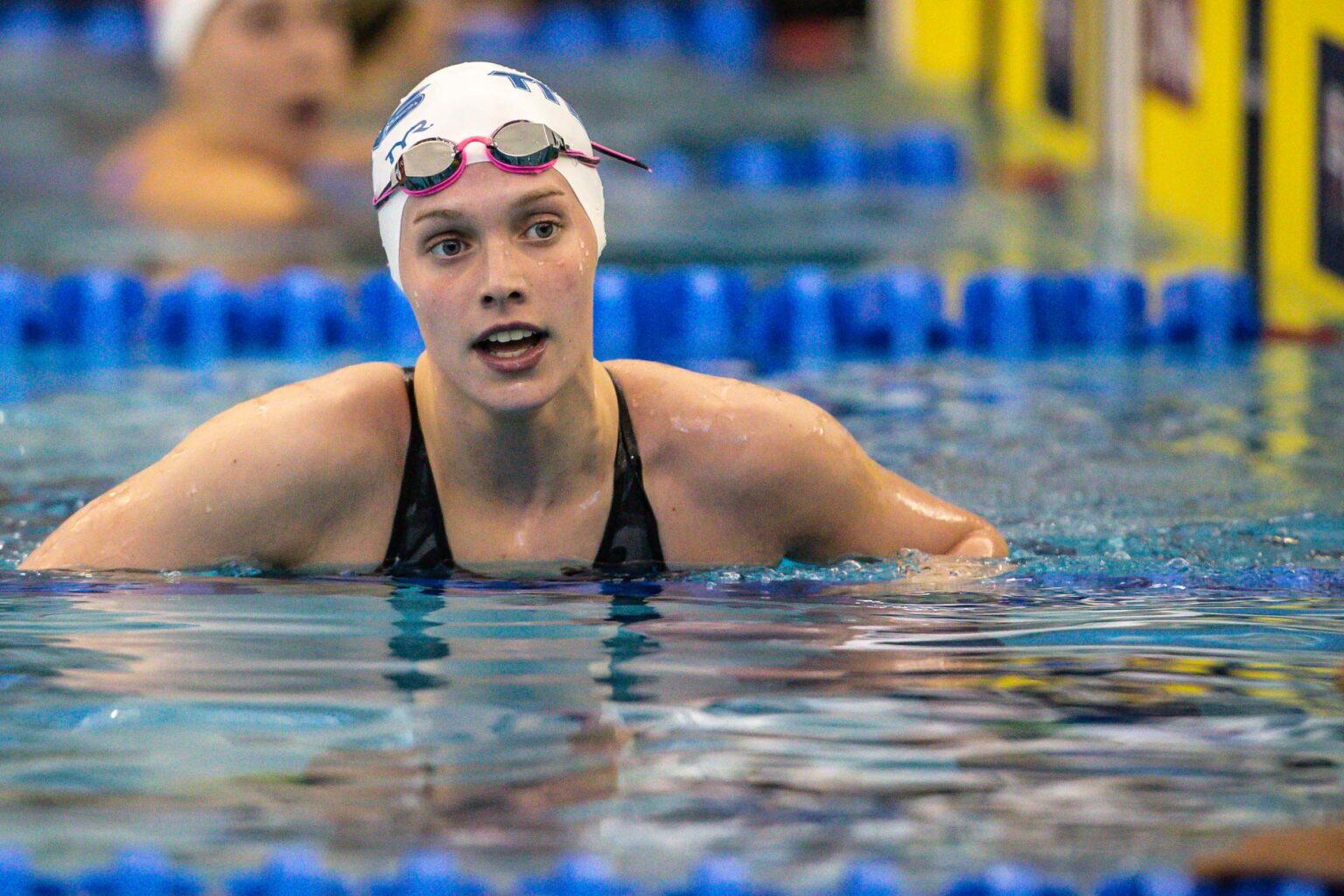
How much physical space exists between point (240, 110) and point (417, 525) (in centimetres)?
429

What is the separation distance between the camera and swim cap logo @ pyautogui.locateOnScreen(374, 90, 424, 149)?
3.21 metres

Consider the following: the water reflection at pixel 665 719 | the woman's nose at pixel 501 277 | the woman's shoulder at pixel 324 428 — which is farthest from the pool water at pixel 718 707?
the woman's nose at pixel 501 277

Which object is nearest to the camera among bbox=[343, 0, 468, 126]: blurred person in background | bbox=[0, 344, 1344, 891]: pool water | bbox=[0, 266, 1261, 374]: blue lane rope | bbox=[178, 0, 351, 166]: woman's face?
bbox=[0, 344, 1344, 891]: pool water

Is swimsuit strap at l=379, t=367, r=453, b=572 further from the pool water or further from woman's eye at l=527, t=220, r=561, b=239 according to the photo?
woman's eye at l=527, t=220, r=561, b=239

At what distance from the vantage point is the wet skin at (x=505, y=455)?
3.03 meters

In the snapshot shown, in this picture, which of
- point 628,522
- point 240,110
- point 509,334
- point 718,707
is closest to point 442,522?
point 628,522

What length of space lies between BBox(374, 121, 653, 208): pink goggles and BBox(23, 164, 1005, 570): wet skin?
0.7 inches

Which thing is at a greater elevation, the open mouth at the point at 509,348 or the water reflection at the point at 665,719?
the open mouth at the point at 509,348

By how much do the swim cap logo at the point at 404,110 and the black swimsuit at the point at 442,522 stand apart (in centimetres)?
39

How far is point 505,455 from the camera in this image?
3.21 metres

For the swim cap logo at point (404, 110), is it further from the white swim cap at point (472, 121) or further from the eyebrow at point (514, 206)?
the eyebrow at point (514, 206)

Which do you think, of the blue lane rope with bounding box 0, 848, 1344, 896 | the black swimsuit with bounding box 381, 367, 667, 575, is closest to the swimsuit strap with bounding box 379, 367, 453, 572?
the black swimsuit with bounding box 381, 367, 667, 575

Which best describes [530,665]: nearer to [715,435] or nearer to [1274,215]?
[715,435]

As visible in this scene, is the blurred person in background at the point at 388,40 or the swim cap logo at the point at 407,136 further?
the blurred person in background at the point at 388,40
